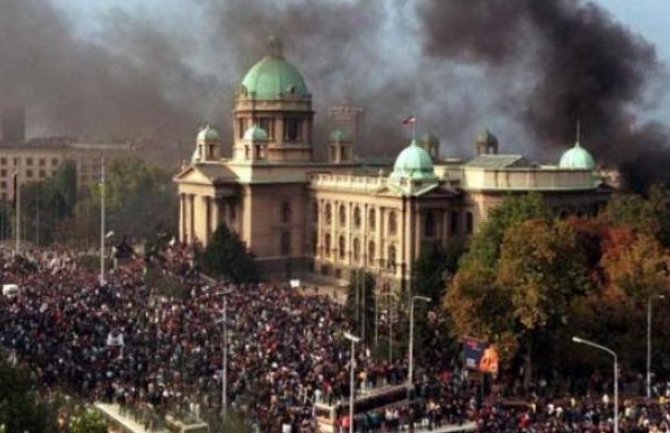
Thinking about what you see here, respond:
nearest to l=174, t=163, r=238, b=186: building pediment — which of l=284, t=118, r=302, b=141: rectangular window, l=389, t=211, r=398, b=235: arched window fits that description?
l=284, t=118, r=302, b=141: rectangular window

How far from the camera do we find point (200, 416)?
99.0 ft

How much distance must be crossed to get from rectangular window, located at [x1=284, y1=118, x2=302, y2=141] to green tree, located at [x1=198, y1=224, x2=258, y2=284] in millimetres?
14430

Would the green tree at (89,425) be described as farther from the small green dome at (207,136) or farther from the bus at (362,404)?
the small green dome at (207,136)

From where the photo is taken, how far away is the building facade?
216 feet

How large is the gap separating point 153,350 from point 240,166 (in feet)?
124

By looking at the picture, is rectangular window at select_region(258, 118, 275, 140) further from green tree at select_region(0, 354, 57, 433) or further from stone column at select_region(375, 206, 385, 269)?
green tree at select_region(0, 354, 57, 433)

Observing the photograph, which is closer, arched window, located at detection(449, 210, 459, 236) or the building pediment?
arched window, located at detection(449, 210, 459, 236)

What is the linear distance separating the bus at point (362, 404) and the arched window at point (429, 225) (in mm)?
30619

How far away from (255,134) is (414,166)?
12382 millimetres

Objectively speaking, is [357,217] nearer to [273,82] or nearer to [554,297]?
[273,82]

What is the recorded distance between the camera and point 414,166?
66.4m

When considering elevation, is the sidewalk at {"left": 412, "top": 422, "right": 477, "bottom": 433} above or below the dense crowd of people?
below

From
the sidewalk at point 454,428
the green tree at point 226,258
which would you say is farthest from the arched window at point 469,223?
the sidewalk at point 454,428

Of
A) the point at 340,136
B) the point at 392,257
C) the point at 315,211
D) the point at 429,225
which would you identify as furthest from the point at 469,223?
the point at 340,136
